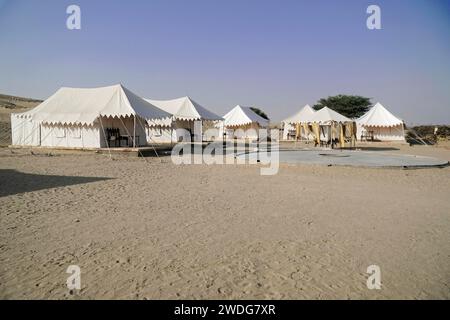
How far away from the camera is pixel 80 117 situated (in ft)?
53.4

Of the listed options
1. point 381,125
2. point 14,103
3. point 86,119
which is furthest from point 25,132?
point 14,103

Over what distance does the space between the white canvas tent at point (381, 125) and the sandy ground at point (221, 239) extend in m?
22.4

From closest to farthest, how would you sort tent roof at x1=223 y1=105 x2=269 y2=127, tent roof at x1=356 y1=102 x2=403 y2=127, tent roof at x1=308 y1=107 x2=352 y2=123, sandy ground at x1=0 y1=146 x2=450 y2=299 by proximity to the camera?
sandy ground at x1=0 y1=146 x2=450 y2=299 → tent roof at x1=308 y1=107 x2=352 y2=123 → tent roof at x1=356 y1=102 x2=403 y2=127 → tent roof at x1=223 y1=105 x2=269 y2=127

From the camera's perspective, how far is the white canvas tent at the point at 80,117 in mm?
16172

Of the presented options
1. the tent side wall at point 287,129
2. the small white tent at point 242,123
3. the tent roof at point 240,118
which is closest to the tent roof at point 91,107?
the tent roof at point 240,118

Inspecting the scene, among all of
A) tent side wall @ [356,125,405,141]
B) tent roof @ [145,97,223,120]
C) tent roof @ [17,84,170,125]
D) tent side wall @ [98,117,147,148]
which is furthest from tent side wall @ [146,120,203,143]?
tent side wall @ [356,125,405,141]

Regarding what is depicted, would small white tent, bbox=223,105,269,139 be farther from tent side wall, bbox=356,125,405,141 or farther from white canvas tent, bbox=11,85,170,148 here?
white canvas tent, bbox=11,85,170,148

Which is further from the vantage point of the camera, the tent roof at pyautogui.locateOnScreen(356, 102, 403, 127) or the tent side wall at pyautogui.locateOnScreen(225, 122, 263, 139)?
the tent side wall at pyautogui.locateOnScreen(225, 122, 263, 139)

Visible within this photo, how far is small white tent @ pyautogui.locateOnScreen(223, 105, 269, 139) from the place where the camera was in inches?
1204

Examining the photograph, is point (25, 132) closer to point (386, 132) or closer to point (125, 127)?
point (125, 127)

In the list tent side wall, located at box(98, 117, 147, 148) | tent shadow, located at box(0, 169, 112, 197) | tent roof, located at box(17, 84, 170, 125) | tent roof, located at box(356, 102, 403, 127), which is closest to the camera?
tent shadow, located at box(0, 169, 112, 197)

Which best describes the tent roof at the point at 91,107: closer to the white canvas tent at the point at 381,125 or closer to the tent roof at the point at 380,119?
the tent roof at the point at 380,119
